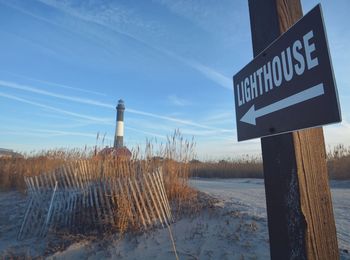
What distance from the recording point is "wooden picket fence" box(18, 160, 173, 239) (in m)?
4.51

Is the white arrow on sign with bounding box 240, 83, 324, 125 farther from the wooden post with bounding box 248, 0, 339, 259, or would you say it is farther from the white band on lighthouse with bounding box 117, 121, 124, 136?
the white band on lighthouse with bounding box 117, 121, 124, 136

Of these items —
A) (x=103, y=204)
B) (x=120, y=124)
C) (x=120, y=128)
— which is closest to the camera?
(x=103, y=204)

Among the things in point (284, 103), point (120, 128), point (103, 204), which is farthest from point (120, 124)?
point (284, 103)

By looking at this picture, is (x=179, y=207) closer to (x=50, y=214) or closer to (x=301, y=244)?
(x=50, y=214)

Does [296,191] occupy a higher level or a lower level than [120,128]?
lower

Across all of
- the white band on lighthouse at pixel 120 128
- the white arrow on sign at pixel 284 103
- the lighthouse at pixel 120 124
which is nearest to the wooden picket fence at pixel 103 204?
the white arrow on sign at pixel 284 103

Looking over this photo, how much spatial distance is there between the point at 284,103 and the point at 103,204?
14.7 feet

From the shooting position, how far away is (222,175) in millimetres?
19094

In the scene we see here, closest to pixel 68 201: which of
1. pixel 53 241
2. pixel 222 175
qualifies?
pixel 53 241

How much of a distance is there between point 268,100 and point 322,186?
1.42 feet

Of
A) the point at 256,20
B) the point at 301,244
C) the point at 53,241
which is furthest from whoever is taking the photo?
the point at 53,241

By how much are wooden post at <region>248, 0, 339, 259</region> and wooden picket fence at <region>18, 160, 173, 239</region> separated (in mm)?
3591

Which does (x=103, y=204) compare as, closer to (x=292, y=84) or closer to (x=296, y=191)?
(x=296, y=191)

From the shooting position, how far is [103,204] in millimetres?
4844
